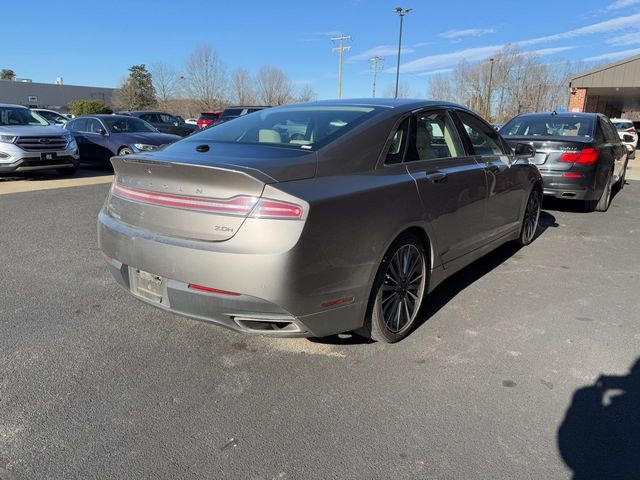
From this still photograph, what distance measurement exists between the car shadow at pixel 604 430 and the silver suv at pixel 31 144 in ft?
36.4

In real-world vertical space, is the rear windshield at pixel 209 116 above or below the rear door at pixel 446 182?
above

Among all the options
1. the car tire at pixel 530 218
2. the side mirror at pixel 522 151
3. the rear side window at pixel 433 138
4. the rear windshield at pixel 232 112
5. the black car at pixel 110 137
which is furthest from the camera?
the rear windshield at pixel 232 112

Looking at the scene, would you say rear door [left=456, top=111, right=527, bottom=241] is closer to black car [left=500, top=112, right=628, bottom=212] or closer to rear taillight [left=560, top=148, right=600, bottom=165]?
black car [left=500, top=112, right=628, bottom=212]

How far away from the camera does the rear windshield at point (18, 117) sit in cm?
1100

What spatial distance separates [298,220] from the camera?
8.13ft

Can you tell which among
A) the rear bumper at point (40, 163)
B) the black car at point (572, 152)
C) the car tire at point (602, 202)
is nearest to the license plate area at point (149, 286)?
the black car at point (572, 152)

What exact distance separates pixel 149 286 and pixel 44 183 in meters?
9.14

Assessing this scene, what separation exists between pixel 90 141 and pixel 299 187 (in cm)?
1223

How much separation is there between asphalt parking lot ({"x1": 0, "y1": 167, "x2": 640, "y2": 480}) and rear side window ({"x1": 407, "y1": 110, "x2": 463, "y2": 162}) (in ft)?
4.11

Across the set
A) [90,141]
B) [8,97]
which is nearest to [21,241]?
[90,141]

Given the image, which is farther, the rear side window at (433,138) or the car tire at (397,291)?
the rear side window at (433,138)

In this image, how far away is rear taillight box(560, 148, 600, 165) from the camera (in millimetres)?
7160

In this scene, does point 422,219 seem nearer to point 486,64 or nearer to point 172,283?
point 172,283

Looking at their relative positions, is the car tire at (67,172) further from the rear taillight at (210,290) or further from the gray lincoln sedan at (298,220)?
the rear taillight at (210,290)
